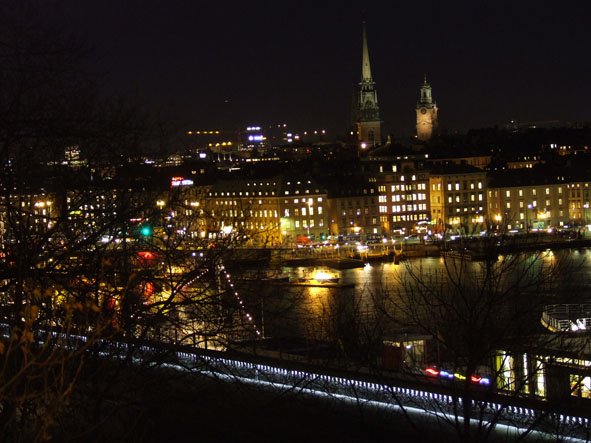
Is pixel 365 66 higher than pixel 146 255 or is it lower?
higher

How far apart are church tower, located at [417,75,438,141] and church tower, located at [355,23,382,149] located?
4.36 metres

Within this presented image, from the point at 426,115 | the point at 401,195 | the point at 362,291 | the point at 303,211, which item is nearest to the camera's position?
the point at 362,291

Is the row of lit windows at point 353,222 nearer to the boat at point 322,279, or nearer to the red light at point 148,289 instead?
the boat at point 322,279

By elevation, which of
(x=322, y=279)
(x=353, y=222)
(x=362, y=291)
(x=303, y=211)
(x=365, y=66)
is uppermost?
(x=365, y=66)

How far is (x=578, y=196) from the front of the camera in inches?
1302

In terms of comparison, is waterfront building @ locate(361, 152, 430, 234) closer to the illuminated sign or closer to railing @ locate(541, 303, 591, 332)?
railing @ locate(541, 303, 591, 332)

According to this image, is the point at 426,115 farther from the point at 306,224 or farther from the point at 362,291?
the point at 362,291

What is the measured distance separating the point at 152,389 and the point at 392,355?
4837 millimetres

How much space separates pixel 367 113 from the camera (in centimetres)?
4997

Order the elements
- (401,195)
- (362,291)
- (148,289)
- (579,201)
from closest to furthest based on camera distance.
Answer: (148,289) < (362,291) < (401,195) < (579,201)

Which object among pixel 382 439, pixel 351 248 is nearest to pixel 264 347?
pixel 382 439

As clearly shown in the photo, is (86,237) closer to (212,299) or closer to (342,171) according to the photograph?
(212,299)

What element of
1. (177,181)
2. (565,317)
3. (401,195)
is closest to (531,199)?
(401,195)

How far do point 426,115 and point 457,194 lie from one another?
2183 centimetres
